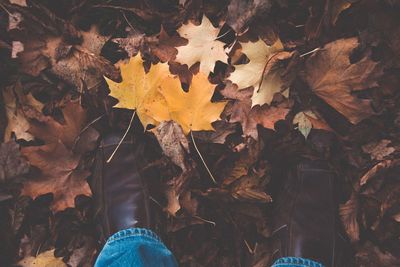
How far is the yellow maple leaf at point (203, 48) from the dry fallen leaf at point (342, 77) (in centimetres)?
28

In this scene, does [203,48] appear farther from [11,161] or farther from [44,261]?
[44,261]

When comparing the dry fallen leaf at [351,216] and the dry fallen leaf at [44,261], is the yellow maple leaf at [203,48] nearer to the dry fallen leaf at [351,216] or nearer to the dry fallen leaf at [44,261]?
the dry fallen leaf at [351,216]

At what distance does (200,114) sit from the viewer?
1.38 m

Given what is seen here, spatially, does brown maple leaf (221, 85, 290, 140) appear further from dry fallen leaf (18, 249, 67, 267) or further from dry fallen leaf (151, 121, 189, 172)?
dry fallen leaf (18, 249, 67, 267)

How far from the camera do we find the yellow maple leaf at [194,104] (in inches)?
53.4

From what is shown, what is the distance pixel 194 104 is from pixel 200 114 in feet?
0.12

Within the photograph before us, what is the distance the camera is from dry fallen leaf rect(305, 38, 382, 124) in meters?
1.39

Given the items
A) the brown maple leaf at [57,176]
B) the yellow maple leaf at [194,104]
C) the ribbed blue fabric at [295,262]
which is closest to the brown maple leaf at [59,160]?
the brown maple leaf at [57,176]

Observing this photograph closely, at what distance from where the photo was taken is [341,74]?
138 cm

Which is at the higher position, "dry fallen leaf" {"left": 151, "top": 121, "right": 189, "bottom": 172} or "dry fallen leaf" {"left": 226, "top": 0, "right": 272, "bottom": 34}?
"dry fallen leaf" {"left": 226, "top": 0, "right": 272, "bottom": 34}

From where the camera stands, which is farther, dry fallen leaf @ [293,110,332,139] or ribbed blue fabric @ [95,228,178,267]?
dry fallen leaf @ [293,110,332,139]

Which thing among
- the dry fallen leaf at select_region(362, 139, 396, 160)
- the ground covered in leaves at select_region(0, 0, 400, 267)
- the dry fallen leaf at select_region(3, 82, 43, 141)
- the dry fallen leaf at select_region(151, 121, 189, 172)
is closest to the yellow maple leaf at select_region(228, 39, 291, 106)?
the ground covered in leaves at select_region(0, 0, 400, 267)

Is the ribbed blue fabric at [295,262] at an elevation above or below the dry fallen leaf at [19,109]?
below

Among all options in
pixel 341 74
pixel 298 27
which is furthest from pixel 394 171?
pixel 298 27
